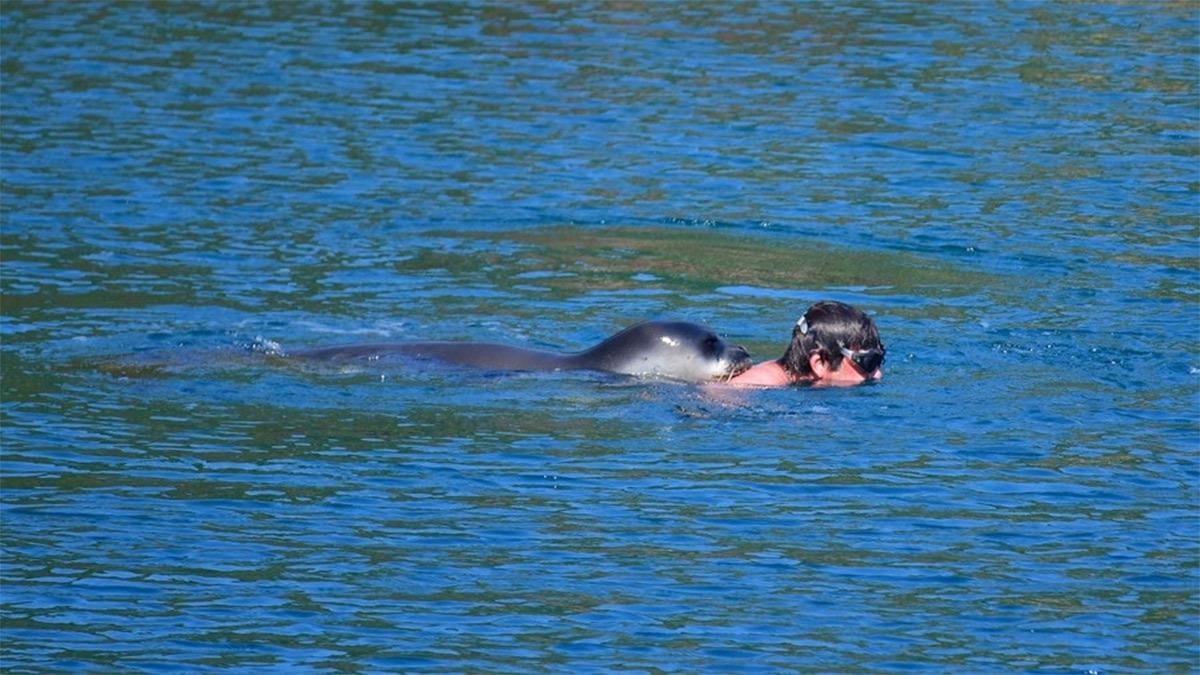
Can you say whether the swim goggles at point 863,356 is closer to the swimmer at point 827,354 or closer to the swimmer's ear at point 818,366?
the swimmer at point 827,354

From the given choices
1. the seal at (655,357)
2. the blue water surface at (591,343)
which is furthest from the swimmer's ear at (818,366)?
the seal at (655,357)

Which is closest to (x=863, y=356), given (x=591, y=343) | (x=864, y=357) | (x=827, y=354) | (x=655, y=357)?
(x=864, y=357)

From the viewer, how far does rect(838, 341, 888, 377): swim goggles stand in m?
12.5

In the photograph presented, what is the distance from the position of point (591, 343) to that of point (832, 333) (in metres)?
2.09

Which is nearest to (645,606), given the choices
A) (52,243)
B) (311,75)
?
(52,243)

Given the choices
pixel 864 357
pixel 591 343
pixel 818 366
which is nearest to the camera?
pixel 864 357

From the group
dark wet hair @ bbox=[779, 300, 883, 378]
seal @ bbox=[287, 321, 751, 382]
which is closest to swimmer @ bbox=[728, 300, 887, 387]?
dark wet hair @ bbox=[779, 300, 883, 378]

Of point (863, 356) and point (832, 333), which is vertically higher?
point (832, 333)

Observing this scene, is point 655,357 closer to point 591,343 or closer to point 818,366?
point 818,366

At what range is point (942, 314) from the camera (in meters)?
14.7

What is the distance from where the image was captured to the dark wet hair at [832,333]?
12.5 meters

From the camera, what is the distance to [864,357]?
12492 mm

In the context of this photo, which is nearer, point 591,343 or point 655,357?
point 655,357

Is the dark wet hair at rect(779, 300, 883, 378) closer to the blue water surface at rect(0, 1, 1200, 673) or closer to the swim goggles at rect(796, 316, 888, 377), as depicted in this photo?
the swim goggles at rect(796, 316, 888, 377)
